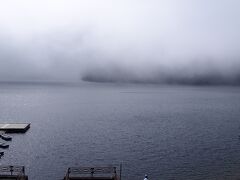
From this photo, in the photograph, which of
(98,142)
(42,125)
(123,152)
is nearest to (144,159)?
(123,152)

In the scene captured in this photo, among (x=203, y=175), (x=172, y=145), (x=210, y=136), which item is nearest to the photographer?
(x=203, y=175)

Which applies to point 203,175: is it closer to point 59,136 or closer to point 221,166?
point 221,166

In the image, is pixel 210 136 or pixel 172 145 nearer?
pixel 172 145

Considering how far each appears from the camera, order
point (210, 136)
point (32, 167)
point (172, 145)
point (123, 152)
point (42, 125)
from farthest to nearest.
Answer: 1. point (42, 125)
2. point (210, 136)
3. point (172, 145)
4. point (123, 152)
5. point (32, 167)

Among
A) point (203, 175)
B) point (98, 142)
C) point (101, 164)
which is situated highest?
point (98, 142)

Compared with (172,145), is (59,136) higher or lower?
higher

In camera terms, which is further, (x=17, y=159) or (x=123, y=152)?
(x=123, y=152)

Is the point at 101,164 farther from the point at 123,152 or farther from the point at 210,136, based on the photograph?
the point at 210,136

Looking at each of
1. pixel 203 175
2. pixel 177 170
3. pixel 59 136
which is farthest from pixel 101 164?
pixel 59 136

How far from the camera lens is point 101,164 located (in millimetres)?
73375

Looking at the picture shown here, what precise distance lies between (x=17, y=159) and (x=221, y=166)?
45.3 metres

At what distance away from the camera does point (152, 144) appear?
9281 centimetres

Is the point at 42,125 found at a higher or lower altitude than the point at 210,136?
higher

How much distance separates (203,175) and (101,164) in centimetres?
2136
